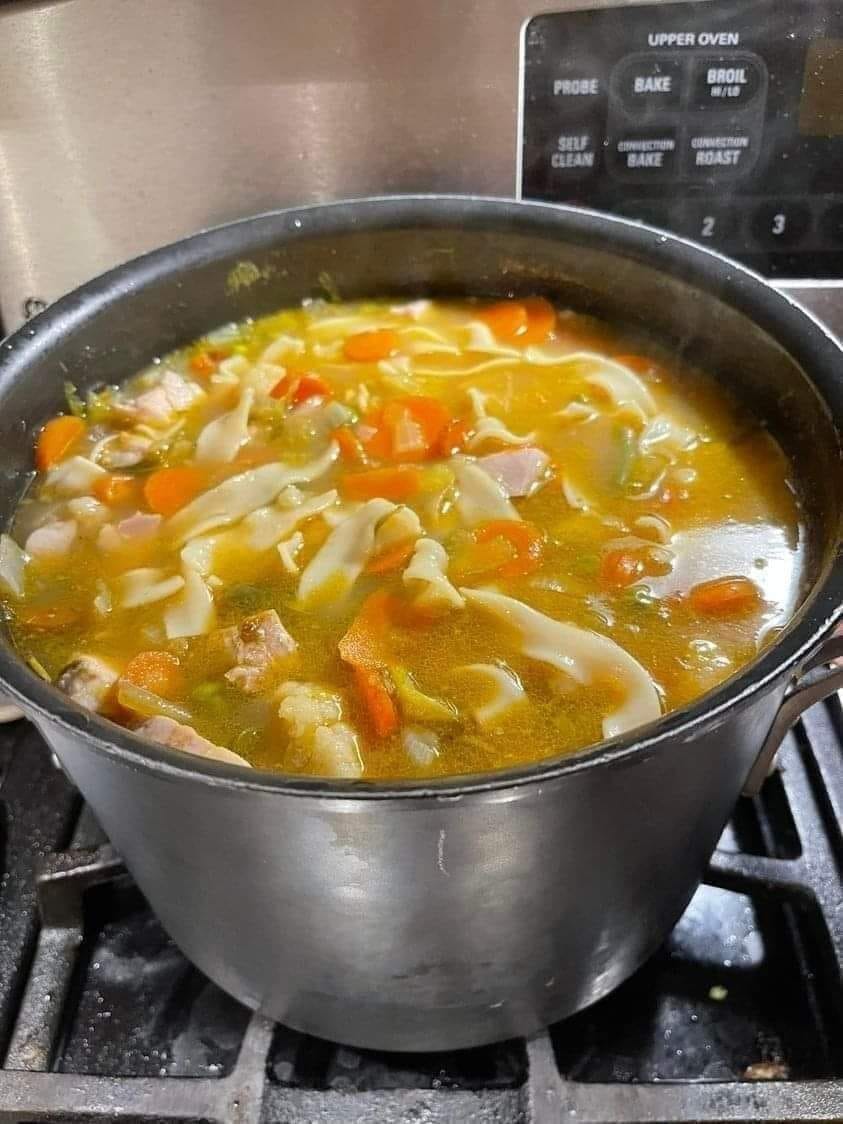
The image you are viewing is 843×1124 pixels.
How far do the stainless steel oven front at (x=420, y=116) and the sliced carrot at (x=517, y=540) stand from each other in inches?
32.3

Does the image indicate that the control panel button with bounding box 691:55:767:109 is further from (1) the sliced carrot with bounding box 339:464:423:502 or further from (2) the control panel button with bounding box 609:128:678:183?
(1) the sliced carrot with bounding box 339:464:423:502

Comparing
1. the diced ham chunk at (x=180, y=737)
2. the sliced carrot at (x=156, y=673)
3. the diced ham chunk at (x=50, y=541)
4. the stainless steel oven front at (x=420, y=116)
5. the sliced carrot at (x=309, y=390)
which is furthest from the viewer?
the sliced carrot at (x=309, y=390)

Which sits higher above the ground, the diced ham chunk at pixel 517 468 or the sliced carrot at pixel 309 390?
the sliced carrot at pixel 309 390

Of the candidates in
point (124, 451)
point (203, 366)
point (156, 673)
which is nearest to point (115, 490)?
point (124, 451)

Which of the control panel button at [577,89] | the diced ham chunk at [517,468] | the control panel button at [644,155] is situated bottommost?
the diced ham chunk at [517,468]

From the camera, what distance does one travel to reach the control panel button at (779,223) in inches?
87.9

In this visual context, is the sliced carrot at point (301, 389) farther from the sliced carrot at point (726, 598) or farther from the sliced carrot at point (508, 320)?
the sliced carrot at point (726, 598)

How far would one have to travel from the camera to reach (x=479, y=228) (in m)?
2.31

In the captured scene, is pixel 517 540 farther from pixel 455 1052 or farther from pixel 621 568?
pixel 455 1052

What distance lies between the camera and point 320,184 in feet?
7.75

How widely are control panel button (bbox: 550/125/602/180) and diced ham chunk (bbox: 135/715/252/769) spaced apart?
1.42m

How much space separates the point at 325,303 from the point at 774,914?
164cm

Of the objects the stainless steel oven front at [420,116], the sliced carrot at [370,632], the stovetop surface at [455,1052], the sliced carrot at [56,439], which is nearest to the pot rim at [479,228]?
the stainless steel oven front at [420,116]

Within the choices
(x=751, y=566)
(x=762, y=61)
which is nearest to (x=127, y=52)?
(x=762, y=61)
